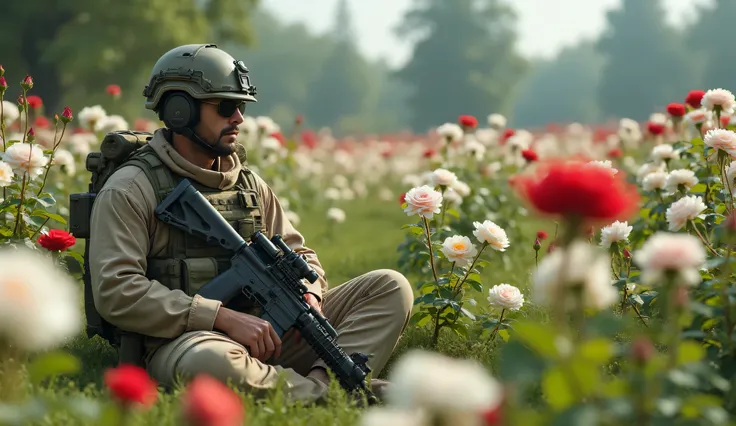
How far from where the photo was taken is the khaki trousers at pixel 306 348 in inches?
131

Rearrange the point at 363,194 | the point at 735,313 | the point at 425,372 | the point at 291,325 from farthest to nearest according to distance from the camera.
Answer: the point at 363,194
the point at 291,325
the point at 735,313
the point at 425,372

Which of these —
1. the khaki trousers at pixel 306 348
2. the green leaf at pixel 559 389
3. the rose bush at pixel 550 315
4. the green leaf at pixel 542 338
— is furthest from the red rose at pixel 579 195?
the khaki trousers at pixel 306 348

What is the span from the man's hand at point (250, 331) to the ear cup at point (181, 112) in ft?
2.56

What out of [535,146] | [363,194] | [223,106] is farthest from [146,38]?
[223,106]

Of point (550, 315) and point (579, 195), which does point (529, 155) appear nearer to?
point (550, 315)

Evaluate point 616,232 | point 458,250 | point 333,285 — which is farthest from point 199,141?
point 333,285

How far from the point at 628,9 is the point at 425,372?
5866 centimetres

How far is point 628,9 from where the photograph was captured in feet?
186

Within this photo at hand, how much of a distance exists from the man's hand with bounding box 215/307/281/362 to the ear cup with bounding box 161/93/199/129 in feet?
2.56

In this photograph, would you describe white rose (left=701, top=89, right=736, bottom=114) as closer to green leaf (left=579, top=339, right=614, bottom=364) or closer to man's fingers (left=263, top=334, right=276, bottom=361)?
man's fingers (left=263, top=334, right=276, bottom=361)

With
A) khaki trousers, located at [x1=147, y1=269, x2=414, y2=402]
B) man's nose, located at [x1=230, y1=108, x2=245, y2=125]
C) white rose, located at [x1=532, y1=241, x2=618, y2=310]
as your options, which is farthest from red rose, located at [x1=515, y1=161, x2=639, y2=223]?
man's nose, located at [x1=230, y1=108, x2=245, y2=125]

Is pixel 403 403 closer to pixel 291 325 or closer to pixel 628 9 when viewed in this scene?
pixel 291 325

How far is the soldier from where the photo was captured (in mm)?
3439

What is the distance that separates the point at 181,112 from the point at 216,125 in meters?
0.15
